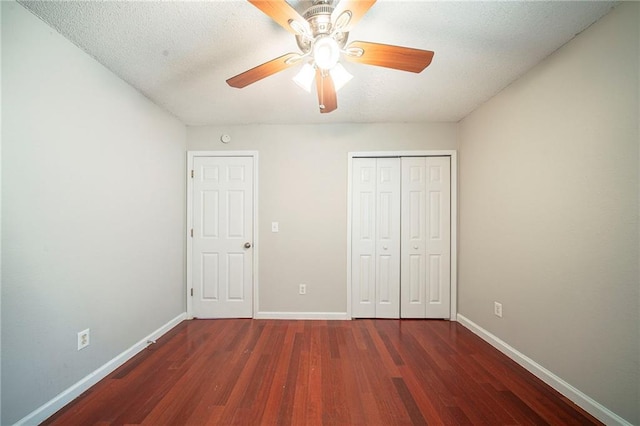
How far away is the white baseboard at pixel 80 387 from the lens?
50.3 inches

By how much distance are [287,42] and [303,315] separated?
106 inches

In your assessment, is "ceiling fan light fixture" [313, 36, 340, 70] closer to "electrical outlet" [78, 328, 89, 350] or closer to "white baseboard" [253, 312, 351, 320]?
"electrical outlet" [78, 328, 89, 350]

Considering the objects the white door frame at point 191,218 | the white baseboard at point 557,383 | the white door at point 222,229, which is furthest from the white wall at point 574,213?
the white door at point 222,229

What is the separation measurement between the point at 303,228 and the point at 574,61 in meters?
2.59

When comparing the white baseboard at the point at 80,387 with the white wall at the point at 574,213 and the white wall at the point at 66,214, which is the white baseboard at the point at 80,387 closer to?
the white wall at the point at 66,214

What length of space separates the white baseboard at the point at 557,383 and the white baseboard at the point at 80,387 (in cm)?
333

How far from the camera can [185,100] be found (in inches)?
86.2

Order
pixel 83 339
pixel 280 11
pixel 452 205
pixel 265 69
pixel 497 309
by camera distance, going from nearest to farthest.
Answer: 1. pixel 280 11
2. pixel 265 69
3. pixel 83 339
4. pixel 497 309
5. pixel 452 205

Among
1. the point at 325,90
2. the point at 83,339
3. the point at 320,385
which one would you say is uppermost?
the point at 325,90

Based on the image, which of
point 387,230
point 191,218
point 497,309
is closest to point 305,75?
point 387,230

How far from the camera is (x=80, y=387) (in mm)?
1521

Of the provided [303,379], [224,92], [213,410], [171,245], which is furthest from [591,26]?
[171,245]

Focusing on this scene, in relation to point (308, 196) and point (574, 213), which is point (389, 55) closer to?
point (574, 213)

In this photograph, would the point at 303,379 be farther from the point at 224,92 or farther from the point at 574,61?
the point at 574,61
